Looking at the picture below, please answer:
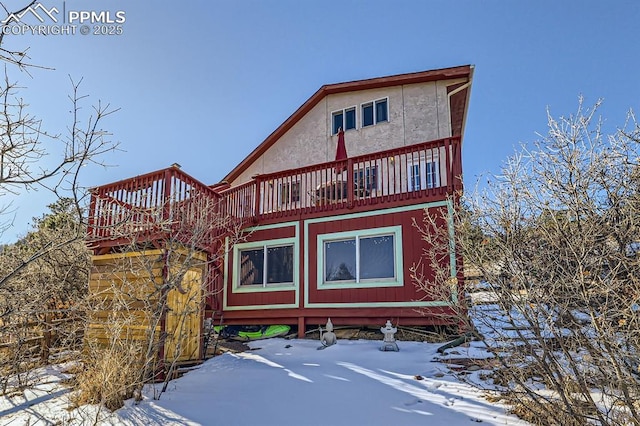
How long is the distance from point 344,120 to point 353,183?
16.3 ft

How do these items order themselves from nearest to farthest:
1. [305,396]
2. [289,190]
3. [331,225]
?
[305,396] < [331,225] < [289,190]

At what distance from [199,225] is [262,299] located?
3249mm

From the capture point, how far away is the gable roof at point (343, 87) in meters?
11.5

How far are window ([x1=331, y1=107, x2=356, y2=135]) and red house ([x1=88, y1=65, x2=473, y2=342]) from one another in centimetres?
153

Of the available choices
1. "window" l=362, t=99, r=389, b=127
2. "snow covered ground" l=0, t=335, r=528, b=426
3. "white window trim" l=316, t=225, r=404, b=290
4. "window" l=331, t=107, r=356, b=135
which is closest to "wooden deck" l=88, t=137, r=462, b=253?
"white window trim" l=316, t=225, r=404, b=290

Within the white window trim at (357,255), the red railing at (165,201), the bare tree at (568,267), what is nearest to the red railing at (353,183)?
the white window trim at (357,255)

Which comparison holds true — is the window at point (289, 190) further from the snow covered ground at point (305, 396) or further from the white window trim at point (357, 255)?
the snow covered ground at point (305, 396)

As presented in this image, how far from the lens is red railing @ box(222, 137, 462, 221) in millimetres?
8078

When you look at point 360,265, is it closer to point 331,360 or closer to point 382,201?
point 382,201

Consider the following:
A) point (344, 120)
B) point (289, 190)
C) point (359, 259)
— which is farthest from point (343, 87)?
point (359, 259)

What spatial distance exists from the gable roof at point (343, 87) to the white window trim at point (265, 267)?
19.5 feet

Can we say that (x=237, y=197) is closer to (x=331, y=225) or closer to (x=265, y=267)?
(x=265, y=267)

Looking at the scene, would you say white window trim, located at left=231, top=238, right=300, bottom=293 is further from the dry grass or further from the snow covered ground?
the dry grass

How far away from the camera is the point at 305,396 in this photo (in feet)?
16.2
